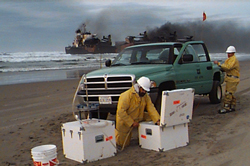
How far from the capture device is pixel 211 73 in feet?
31.8

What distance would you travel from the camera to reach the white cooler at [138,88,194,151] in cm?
564

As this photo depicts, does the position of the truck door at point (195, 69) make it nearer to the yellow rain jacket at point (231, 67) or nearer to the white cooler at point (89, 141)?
the yellow rain jacket at point (231, 67)

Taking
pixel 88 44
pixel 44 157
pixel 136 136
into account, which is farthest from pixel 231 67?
pixel 88 44

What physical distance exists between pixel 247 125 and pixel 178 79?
1.94m

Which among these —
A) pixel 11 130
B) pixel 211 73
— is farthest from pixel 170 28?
pixel 11 130

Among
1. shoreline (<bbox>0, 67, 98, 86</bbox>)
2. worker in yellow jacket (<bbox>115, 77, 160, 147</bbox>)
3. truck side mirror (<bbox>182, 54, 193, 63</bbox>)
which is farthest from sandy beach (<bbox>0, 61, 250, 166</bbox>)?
shoreline (<bbox>0, 67, 98, 86</bbox>)

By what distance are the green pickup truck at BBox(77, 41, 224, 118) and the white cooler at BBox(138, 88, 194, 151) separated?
1.20m

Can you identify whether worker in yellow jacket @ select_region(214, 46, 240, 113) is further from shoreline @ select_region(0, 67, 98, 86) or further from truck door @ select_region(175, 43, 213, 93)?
shoreline @ select_region(0, 67, 98, 86)

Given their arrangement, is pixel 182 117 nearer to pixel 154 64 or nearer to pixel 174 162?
pixel 174 162

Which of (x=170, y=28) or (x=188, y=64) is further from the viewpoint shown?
(x=170, y=28)

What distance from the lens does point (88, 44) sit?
71438mm

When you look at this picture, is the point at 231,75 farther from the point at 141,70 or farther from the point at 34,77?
the point at 34,77

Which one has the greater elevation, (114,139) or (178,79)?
(178,79)

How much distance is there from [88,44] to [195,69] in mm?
63721
